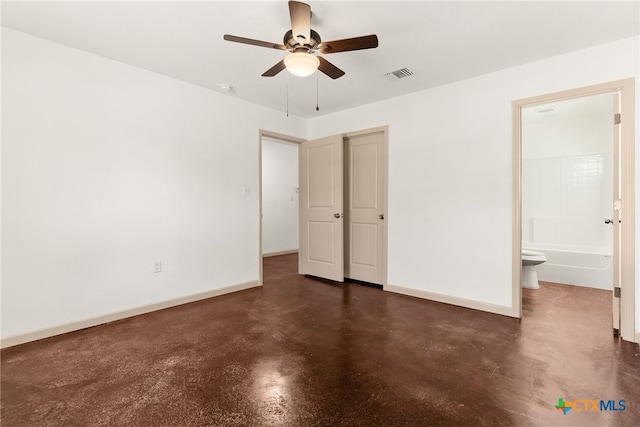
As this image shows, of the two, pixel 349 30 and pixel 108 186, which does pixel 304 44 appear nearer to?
pixel 349 30

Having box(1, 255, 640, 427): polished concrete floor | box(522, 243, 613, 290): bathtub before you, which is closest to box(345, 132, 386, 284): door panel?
box(1, 255, 640, 427): polished concrete floor

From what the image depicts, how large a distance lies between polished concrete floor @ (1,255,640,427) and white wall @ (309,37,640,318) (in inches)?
20.6

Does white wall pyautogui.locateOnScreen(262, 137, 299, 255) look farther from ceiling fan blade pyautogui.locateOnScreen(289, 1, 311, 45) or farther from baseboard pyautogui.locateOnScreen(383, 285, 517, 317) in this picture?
ceiling fan blade pyautogui.locateOnScreen(289, 1, 311, 45)

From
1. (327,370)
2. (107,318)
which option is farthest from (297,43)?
(107,318)

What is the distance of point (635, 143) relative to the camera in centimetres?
242

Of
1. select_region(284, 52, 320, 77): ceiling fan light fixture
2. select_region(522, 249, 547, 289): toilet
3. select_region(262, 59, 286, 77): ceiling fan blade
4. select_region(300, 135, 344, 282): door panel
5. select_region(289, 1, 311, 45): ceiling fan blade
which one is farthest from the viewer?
select_region(300, 135, 344, 282): door panel

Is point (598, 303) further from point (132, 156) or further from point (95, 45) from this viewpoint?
point (95, 45)

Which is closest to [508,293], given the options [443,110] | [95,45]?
[443,110]

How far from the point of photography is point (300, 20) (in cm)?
188

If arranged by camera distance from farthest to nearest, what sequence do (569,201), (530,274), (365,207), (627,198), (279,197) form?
(279,197) < (569,201) < (365,207) < (530,274) < (627,198)

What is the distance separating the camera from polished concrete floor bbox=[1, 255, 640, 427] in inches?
62.2

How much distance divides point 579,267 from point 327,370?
4.18m

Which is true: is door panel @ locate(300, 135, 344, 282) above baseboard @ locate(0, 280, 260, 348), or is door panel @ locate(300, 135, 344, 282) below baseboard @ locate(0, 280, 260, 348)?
above

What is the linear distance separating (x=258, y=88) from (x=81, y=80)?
1.72 metres
